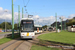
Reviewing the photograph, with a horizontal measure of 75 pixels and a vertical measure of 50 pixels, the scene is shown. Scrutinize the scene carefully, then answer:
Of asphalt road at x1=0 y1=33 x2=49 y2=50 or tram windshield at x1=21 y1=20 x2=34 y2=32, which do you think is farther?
tram windshield at x1=21 y1=20 x2=34 y2=32

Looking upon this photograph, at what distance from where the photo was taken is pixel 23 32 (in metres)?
18.0

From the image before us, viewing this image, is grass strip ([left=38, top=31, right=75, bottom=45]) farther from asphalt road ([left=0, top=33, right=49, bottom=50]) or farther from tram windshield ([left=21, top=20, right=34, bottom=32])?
asphalt road ([left=0, top=33, right=49, bottom=50])

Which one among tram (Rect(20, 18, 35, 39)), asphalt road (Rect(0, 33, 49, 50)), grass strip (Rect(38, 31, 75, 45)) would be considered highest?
tram (Rect(20, 18, 35, 39))

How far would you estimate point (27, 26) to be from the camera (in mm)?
18344

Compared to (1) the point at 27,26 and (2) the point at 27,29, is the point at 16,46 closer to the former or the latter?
(2) the point at 27,29

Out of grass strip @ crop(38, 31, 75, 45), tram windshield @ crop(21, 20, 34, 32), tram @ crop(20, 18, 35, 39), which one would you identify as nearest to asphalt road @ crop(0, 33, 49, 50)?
tram @ crop(20, 18, 35, 39)

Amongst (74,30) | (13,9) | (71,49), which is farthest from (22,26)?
(74,30)

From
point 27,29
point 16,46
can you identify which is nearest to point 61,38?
point 27,29

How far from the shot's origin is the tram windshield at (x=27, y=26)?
18172mm

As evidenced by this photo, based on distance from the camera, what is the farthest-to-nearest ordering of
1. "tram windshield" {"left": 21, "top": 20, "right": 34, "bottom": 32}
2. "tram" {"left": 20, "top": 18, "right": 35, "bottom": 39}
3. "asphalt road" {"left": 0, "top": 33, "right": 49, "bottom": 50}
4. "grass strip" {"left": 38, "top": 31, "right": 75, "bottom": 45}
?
"tram windshield" {"left": 21, "top": 20, "right": 34, "bottom": 32} → "tram" {"left": 20, "top": 18, "right": 35, "bottom": 39} → "grass strip" {"left": 38, "top": 31, "right": 75, "bottom": 45} → "asphalt road" {"left": 0, "top": 33, "right": 49, "bottom": 50}

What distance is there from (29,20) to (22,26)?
60.9 inches

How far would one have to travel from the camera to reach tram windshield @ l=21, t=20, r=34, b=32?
59.6 ft

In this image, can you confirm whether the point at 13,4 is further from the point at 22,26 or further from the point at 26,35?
the point at 26,35

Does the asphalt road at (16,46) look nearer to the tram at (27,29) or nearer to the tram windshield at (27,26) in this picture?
the tram at (27,29)
